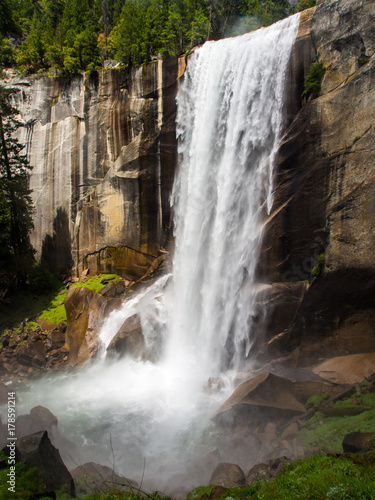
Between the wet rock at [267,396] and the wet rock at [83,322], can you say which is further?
the wet rock at [83,322]

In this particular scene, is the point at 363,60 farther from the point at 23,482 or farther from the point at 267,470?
the point at 23,482

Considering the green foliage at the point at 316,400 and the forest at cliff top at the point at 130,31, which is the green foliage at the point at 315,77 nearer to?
the forest at cliff top at the point at 130,31

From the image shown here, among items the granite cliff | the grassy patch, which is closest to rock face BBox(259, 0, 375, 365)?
the granite cliff

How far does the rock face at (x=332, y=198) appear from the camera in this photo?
1354cm

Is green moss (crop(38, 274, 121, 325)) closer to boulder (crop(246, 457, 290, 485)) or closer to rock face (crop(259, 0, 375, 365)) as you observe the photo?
rock face (crop(259, 0, 375, 365))

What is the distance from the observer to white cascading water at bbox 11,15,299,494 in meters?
12.8

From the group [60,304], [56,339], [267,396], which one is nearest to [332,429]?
[267,396]

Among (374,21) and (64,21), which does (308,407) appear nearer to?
(374,21)

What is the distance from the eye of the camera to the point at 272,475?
8.45 m

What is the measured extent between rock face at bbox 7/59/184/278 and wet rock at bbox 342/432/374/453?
15930 mm

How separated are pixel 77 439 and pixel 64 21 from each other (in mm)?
35108

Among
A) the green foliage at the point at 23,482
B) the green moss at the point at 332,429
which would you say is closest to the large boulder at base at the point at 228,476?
the green moss at the point at 332,429

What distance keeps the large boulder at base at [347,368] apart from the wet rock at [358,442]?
4.02 metres

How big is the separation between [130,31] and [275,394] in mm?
25166
